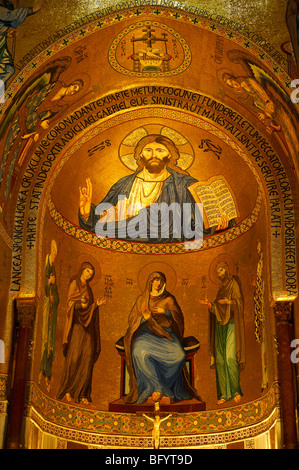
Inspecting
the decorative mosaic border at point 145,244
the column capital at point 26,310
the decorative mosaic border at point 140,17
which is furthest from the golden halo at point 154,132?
the column capital at point 26,310

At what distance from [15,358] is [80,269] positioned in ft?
8.33

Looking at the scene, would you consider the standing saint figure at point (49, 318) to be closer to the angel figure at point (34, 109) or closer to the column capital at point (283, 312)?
the angel figure at point (34, 109)

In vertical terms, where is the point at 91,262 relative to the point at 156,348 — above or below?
above

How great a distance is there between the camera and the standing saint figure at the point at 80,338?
1539 cm

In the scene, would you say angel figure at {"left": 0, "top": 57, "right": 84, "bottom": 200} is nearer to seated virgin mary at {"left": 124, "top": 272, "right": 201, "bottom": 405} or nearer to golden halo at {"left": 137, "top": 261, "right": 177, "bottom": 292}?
golden halo at {"left": 137, "top": 261, "right": 177, "bottom": 292}

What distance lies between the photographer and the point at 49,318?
15.3 meters

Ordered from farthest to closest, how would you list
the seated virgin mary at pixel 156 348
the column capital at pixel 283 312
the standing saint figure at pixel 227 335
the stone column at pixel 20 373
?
the seated virgin mary at pixel 156 348, the standing saint figure at pixel 227 335, the column capital at pixel 283 312, the stone column at pixel 20 373

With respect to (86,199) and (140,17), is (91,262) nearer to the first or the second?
(86,199)

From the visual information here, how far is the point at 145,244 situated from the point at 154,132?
2170mm

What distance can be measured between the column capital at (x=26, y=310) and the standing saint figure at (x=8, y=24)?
367 cm

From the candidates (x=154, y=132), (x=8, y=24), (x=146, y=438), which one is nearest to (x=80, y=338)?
(x=146, y=438)

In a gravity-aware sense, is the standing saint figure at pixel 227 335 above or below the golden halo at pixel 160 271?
below

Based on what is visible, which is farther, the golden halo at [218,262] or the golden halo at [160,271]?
the golden halo at [160,271]
